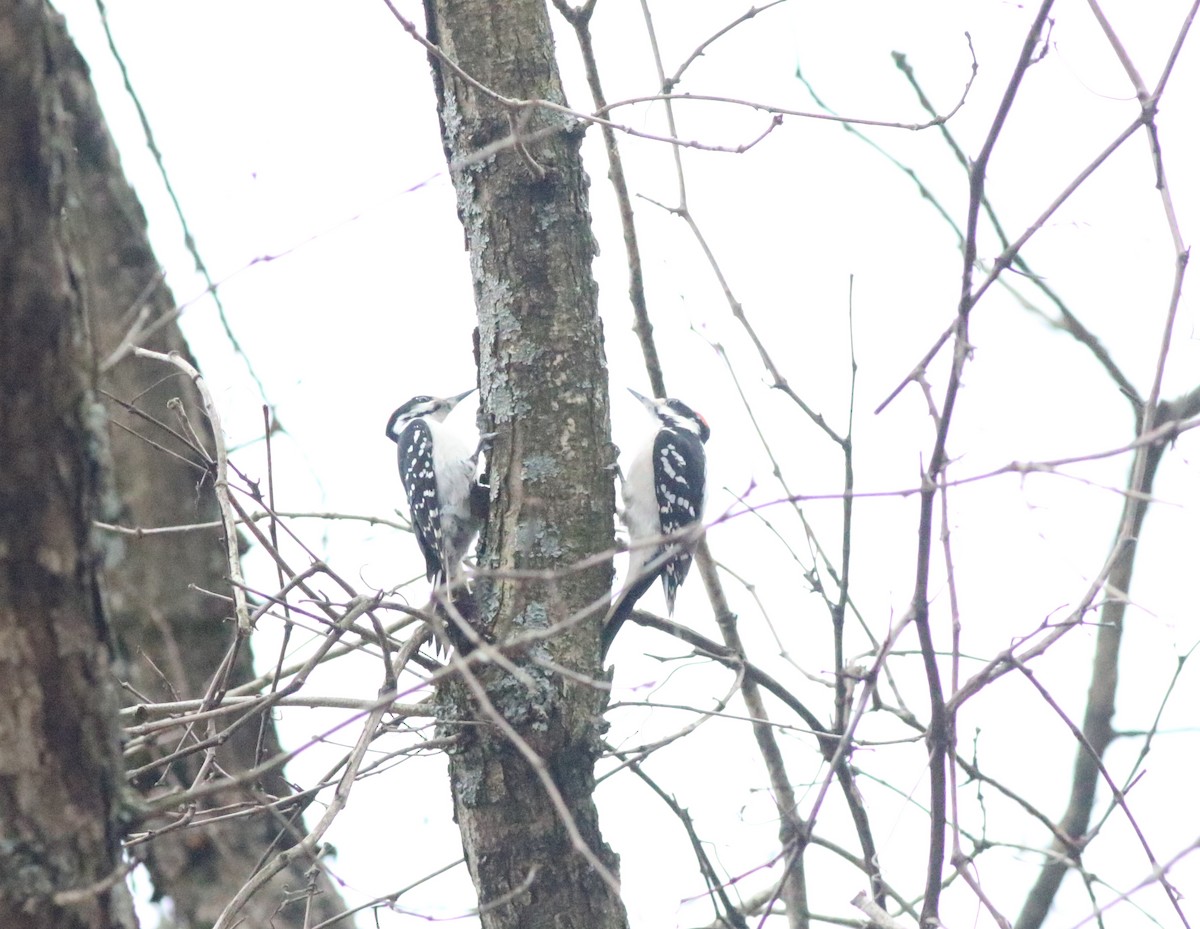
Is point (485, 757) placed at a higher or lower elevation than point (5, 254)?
lower

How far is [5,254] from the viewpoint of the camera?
156 cm

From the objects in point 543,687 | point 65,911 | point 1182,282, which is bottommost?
point 65,911

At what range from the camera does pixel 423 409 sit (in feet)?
23.0

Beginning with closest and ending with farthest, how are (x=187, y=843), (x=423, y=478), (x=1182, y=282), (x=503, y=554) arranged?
(x=1182, y=282), (x=503, y=554), (x=423, y=478), (x=187, y=843)

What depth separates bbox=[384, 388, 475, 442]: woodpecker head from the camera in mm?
7000

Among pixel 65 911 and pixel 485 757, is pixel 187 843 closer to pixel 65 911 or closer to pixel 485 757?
pixel 485 757

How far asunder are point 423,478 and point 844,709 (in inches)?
118

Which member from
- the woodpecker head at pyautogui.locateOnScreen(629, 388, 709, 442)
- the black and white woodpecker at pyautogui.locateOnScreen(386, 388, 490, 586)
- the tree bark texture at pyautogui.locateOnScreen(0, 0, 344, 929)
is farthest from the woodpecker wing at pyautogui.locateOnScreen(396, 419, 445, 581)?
the woodpecker head at pyautogui.locateOnScreen(629, 388, 709, 442)

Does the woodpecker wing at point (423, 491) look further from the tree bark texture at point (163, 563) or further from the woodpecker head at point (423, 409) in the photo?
the tree bark texture at point (163, 563)

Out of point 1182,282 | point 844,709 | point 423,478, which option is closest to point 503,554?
point 844,709

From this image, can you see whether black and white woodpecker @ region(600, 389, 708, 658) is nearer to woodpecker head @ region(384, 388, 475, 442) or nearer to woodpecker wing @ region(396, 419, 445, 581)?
woodpecker wing @ region(396, 419, 445, 581)

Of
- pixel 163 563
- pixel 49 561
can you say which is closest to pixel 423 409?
pixel 163 563

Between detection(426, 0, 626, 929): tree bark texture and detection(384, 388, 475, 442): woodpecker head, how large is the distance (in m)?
3.32

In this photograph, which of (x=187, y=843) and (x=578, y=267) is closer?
(x=578, y=267)
